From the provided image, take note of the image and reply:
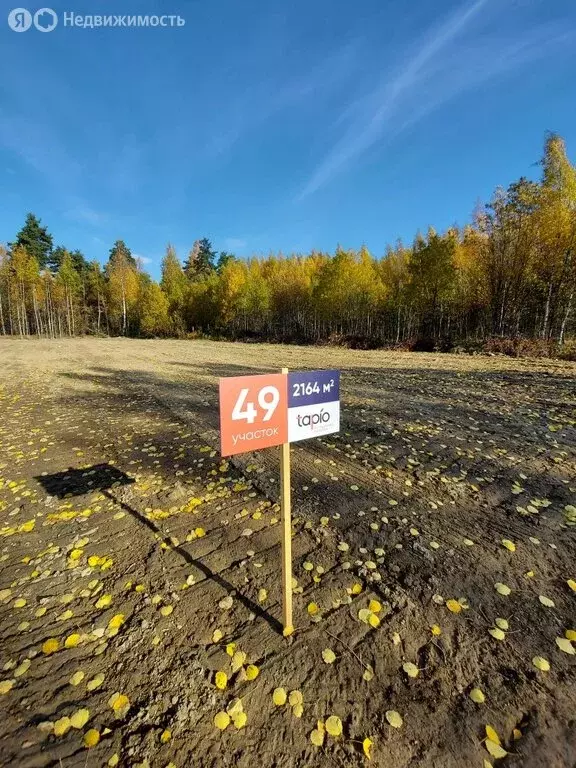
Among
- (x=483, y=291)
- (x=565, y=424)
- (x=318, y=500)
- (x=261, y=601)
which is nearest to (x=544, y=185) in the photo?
(x=483, y=291)

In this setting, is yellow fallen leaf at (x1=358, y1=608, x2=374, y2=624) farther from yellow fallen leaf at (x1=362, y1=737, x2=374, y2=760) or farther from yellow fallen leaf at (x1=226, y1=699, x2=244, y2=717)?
yellow fallen leaf at (x1=226, y1=699, x2=244, y2=717)

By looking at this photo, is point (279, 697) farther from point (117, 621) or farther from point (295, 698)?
point (117, 621)

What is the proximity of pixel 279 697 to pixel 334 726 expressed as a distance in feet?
1.05

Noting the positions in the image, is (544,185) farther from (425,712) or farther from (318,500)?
(425,712)

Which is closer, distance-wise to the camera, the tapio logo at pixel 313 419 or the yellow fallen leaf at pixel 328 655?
the yellow fallen leaf at pixel 328 655

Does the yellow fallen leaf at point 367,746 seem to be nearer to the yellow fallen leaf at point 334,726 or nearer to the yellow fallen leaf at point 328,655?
the yellow fallen leaf at point 334,726

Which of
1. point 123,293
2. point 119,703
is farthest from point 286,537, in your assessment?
point 123,293

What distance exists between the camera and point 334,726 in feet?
5.86

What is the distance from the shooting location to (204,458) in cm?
520

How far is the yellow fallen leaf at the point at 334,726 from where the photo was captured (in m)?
1.76

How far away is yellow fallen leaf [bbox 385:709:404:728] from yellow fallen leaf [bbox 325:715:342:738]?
0.85 feet

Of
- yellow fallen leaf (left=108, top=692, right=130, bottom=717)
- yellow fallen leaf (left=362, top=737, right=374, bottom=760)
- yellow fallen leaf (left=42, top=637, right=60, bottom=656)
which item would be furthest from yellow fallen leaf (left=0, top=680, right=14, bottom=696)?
yellow fallen leaf (left=362, top=737, right=374, bottom=760)

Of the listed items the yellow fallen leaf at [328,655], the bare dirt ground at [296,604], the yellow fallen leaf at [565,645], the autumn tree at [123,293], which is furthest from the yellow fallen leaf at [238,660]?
the autumn tree at [123,293]

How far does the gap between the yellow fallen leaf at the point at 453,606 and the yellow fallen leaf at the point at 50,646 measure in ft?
8.73
